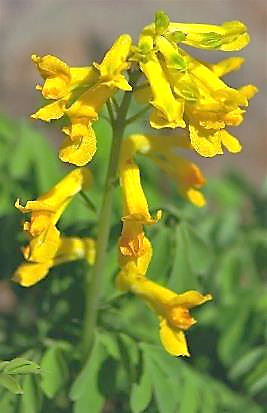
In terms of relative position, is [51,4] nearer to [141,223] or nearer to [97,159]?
[97,159]

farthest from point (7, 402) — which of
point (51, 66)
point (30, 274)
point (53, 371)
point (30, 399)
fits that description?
point (51, 66)

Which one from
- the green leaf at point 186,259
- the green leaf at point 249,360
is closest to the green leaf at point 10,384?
the green leaf at point 186,259

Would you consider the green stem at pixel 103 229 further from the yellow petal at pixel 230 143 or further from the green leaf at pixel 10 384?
the green leaf at pixel 10 384

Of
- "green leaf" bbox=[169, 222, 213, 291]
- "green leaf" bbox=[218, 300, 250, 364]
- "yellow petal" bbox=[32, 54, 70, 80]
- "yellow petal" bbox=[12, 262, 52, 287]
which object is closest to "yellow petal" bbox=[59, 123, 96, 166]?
"yellow petal" bbox=[32, 54, 70, 80]

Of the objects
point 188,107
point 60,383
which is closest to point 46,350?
point 60,383

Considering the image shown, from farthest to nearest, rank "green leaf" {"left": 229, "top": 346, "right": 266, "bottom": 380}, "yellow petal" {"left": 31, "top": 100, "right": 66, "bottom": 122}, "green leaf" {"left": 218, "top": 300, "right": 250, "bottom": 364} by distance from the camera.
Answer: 1. "green leaf" {"left": 218, "top": 300, "right": 250, "bottom": 364}
2. "green leaf" {"left": 229, "top": 346, "right": 266, "bottom": 380}
3. "yellow petal" {"left": 31, "top": 100, "right": 66, "bottom": 122}

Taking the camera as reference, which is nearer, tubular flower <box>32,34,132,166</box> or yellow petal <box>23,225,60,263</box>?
tubular flower <box>32,34,132,166</box>

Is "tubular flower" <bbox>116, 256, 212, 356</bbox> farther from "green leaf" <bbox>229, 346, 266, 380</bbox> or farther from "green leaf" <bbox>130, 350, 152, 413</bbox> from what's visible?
"green leaf" <bbox>229, 346, 266, 380</bbox>

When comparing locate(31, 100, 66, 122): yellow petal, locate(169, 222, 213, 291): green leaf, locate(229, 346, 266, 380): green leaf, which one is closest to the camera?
locate(31, 100, 66, 122): yellow petal
